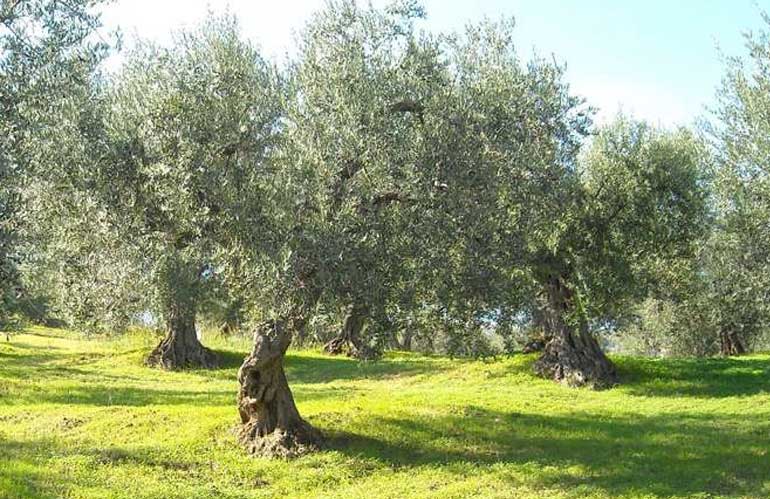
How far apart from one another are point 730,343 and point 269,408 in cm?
4255

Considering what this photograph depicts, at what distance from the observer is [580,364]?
33312 millimetres

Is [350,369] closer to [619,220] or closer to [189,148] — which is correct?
[619,220]

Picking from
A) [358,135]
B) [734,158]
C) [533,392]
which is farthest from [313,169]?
[533,392]

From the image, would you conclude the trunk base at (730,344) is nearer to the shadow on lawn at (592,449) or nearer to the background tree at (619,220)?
the background tree at (619,220)

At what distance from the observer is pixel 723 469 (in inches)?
730

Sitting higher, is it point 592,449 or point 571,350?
point 571,350

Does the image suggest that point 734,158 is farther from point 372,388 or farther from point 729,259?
point 372,388

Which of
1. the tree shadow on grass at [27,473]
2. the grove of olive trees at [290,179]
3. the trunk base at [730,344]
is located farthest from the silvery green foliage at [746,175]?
the trunk base at [730,344]

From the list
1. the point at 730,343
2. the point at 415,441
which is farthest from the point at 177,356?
the point at 730,343

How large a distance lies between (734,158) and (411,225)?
466 inches

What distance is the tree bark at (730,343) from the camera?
51338mm

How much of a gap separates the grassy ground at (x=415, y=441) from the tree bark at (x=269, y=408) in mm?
504

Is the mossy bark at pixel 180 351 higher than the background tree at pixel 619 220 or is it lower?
lower

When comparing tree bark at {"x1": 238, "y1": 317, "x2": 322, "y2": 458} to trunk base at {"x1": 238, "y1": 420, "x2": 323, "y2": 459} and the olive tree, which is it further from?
the olive tree
